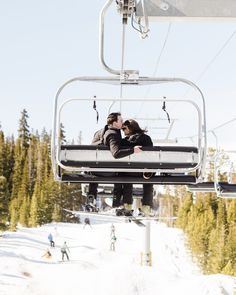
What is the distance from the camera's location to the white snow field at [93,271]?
39125 mm

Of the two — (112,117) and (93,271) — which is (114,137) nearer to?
(112,117)

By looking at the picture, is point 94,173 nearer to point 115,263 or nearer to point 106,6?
point 106,6

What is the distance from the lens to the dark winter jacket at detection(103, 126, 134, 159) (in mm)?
6402

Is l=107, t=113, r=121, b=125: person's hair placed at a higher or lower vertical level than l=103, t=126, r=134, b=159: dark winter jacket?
higher

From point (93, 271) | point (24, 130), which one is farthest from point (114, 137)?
point (24, 130)

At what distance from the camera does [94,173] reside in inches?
294

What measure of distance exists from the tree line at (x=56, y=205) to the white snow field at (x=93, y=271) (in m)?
3.08

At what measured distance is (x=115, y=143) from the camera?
6500mm

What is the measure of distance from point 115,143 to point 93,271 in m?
40.5

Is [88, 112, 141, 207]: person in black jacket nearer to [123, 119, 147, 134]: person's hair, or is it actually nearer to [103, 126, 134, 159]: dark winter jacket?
[103, 126, 134, 159]: dark winter jacket

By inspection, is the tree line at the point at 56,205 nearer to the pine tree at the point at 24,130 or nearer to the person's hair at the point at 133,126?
the pine tree at the point at 24,130

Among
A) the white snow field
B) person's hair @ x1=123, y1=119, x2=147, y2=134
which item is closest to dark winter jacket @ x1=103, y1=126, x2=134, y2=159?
person's hair @ x1=123, y1=119, x2=147, y2=134

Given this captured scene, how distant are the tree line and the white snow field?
3075 mm

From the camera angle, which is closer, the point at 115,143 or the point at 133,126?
the point at 115,143
